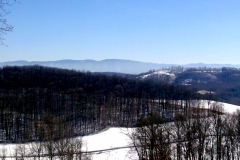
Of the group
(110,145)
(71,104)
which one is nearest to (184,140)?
(110,145)

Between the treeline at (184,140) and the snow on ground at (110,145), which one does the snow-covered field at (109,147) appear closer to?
the snow on ground at (110,145)

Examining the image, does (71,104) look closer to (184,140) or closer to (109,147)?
(109,147)

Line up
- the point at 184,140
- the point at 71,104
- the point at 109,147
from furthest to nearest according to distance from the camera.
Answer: the point at 71,104 → the point at 109,147 → the point at 184,140

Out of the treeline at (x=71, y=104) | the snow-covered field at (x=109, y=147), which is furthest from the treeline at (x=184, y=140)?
the treeline at (x=71, y=104)

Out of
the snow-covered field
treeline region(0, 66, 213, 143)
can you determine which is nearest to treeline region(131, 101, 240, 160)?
the snow-covered field

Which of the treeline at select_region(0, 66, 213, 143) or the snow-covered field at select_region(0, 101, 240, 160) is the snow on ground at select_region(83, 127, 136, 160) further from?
the treeline at select_region(0, 66, 213, 143)

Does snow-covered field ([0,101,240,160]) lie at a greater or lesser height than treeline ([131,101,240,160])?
lesser

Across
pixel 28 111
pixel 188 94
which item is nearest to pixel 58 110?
pixel 28 111

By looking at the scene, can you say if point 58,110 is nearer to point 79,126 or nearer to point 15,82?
point 79,126
